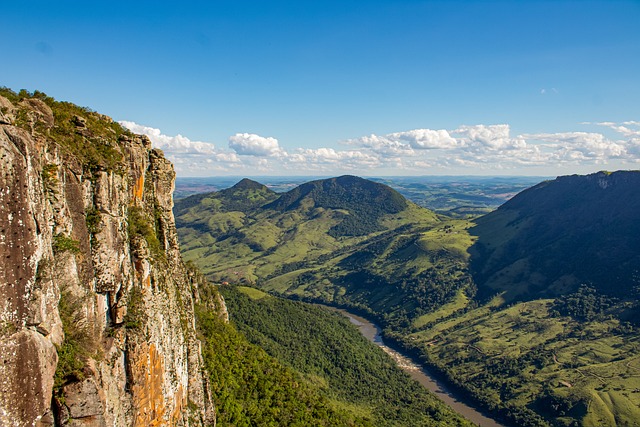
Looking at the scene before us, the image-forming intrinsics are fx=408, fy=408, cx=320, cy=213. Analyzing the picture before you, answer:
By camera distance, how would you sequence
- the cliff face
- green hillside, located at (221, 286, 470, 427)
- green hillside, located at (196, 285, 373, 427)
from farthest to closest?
green hillside, located at (221, 286, 470, 427), green hillside, located at (196, 285, 373, 427), the cliff face

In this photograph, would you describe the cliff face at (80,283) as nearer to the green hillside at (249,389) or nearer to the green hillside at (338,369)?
the green hillside at (249,389)

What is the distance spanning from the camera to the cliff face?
22906mm

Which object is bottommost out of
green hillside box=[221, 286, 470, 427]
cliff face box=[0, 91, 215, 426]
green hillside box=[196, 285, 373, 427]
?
green hillside box=[221, 286, 470, 427]

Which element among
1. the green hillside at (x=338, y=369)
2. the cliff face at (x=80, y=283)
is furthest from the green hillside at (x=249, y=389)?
the green hillside at (x=338, y=369)

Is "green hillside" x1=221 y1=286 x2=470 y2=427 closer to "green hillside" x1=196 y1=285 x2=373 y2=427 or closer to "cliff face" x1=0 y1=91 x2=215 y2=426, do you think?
"green hillside" x1=196 y1=285 x2=373 y2=427

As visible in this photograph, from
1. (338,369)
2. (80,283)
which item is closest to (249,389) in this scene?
(80,283)

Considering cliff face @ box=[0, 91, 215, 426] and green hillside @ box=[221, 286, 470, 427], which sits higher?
cliff face @ box=[0, 91, 215, 426]

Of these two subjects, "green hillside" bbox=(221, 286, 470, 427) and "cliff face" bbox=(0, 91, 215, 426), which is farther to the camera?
"green hillside" bbox=(221, 286, 470, 427)

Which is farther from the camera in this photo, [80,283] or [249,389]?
[249,389]

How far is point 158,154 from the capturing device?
5922cm

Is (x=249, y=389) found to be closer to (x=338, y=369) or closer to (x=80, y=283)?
(x=80, y=283)

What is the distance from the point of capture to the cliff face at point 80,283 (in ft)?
75.2

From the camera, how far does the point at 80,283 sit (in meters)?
29.7

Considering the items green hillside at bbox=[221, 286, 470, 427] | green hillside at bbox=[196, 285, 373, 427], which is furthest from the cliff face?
green hillside at bbox=[221, 286, 470, 427]
